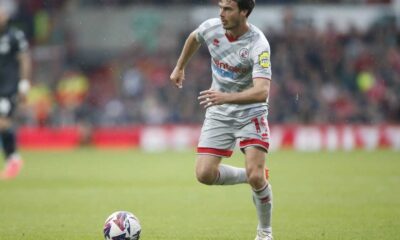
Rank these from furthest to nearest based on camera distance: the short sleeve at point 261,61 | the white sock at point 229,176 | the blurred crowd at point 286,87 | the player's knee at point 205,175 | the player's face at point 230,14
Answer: the blurred crowd at point 286,87
the white sock at point 229,176
the player's knee at point 205,175
the player's face at point 230,14
the short sleeve at point 261,61

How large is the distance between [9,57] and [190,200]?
4635 millimetres

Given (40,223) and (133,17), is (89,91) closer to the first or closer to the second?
(133,17)

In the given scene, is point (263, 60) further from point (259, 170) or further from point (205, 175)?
point (205, 175)

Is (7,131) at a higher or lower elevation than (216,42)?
lower

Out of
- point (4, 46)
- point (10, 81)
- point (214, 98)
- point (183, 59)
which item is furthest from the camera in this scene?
point (4, 46)


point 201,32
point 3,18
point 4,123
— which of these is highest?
point 3,18

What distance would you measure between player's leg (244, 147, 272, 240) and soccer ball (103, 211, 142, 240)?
1161 mm

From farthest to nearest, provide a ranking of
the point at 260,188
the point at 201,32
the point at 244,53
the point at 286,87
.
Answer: the point at 286,87
the point at 201,32
the point at 244,53
the point at 260,188

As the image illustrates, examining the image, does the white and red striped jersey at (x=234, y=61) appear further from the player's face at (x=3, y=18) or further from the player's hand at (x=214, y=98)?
the player's face at (x=3, y=18)

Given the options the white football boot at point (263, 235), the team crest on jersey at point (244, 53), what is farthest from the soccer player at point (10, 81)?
the white football boot at point (263, 235)

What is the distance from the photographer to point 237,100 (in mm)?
7727

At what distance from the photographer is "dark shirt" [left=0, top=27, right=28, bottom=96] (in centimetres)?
1442

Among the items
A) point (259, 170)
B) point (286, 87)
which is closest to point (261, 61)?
point (259, 170)

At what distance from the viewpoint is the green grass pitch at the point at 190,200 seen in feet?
28.7
